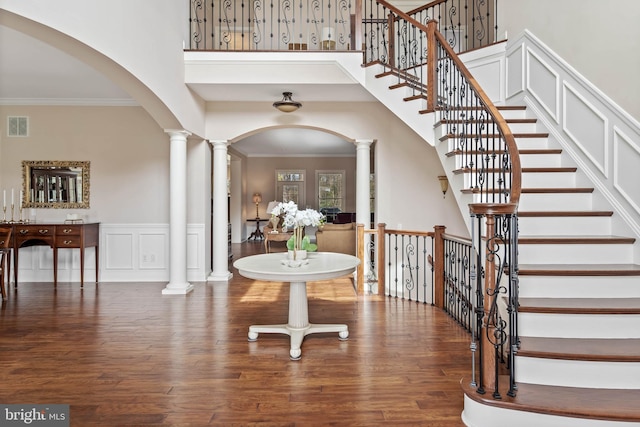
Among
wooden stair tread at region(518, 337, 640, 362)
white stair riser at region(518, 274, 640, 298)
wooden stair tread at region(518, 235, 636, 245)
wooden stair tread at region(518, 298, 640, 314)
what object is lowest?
wooden stair tread at region(518, 337, 640, 362)

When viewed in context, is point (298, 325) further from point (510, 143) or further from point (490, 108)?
point (490, 108)

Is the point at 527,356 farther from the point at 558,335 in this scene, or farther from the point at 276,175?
the point at 276,175

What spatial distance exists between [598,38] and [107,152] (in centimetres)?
655

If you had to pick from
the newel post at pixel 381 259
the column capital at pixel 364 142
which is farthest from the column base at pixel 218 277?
the column capital at pixel 364 142

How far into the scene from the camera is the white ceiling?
431 centimetres

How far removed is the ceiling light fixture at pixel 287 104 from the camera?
5.65 meters

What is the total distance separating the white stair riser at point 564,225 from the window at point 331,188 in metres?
10.0

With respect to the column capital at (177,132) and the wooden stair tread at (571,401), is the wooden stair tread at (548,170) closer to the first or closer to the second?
the wooden stair tread at (571,401)

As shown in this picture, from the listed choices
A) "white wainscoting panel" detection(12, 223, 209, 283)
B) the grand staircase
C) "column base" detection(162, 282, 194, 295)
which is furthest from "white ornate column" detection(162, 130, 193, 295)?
the grand staircase

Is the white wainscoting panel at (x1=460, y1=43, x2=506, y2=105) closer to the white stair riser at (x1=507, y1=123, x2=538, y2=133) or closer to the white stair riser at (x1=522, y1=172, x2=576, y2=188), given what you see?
the white stair riser at (x1=507, y1=123, x2=538, y2=133)

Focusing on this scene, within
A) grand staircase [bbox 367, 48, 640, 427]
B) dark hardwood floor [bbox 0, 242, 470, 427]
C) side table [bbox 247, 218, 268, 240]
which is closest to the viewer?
grand staircase [bbox 367, 48, 640, 427]

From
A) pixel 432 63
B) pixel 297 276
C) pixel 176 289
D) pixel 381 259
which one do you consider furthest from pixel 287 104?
pixel 297 276

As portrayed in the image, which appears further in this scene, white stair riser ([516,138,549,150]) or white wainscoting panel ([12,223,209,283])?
white wainscoting panel ([12,223,209,283])

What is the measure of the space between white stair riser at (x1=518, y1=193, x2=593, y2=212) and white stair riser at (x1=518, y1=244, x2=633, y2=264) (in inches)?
22.0
